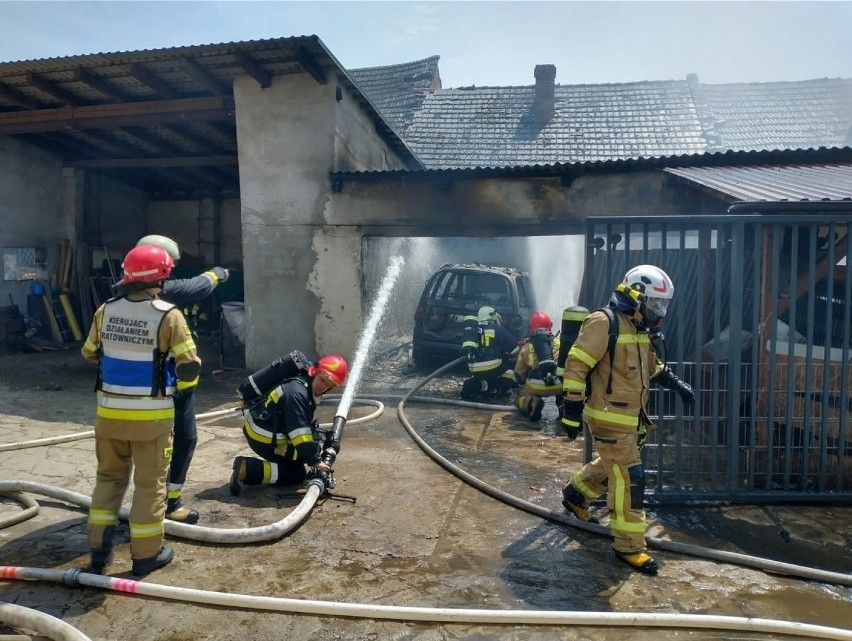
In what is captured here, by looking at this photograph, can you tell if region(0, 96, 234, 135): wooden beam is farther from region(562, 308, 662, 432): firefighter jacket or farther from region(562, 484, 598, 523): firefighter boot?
region(562, 484, 598, 523): firefighter boot

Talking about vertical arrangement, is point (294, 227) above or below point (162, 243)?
above

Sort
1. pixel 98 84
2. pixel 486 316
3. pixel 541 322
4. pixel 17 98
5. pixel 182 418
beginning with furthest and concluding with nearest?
pixel 17 98 → pixel 98 84 → pixel 486 316 → pixel 541 322 → pixel 182 418

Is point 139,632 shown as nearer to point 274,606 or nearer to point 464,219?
point 274,606

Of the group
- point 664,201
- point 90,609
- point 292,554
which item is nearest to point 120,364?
point 90,609

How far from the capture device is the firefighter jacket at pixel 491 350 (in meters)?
7.77

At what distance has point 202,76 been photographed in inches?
346

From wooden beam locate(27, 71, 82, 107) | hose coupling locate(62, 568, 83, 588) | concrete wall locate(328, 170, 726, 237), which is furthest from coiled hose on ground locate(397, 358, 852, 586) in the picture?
wooden beam locate(27, 71, 82, 107)

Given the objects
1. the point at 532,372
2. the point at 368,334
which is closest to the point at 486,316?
the point at 532,372

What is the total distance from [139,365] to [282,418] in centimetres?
139

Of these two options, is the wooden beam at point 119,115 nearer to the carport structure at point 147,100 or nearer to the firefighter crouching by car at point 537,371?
the carport structure at point 147,100

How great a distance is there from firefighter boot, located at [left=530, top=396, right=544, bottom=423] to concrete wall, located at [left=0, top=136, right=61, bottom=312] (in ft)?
33.4

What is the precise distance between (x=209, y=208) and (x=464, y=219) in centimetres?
826

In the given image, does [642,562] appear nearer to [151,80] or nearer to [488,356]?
[488,356]

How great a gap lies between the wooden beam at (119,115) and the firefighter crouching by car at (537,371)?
598cm
